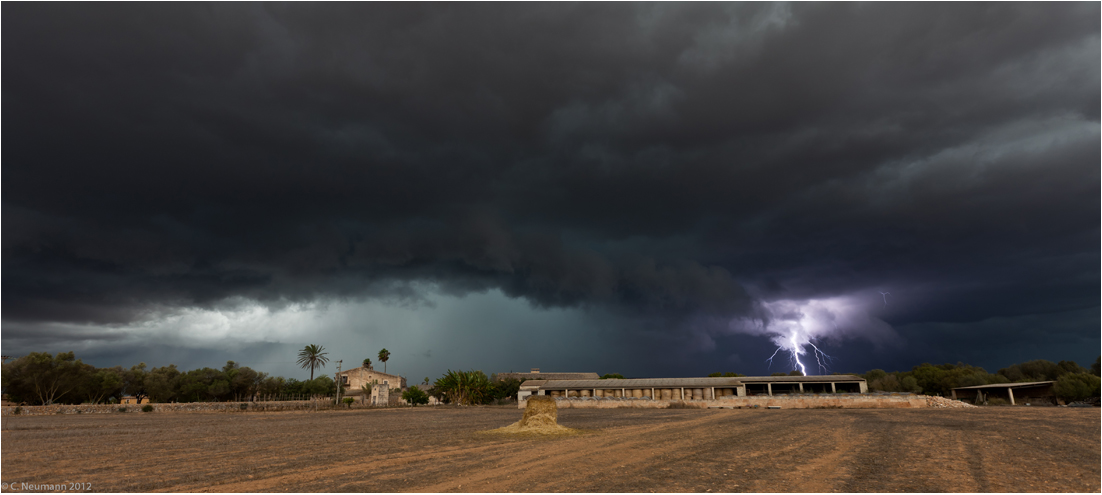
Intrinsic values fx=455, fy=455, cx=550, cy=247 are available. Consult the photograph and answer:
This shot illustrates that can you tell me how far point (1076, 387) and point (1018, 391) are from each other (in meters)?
9.30

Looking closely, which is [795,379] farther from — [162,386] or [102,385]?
[102,385]

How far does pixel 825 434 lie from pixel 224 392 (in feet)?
356

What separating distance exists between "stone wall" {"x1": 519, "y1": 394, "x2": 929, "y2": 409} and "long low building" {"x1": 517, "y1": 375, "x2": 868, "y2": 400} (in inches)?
254

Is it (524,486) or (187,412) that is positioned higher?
(524,486)

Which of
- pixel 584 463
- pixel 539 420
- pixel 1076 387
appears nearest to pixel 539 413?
pixel 539 420

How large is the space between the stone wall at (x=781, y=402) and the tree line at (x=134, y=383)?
206 ft

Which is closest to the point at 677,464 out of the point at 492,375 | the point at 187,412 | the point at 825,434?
the point at 825,434

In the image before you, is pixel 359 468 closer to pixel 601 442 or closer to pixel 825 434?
pixel 601 442

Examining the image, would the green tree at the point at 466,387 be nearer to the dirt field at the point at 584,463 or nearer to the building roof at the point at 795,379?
the building roof at the point at 795,379

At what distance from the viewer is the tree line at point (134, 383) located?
72.6 m

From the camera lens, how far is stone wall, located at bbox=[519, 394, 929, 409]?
58.5 meters

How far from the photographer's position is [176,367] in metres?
96.0

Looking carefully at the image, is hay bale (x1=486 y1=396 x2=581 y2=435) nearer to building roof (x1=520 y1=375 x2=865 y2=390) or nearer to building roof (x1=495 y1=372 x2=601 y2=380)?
building roof (x1=520 y1=375 x2=865 y2=390)

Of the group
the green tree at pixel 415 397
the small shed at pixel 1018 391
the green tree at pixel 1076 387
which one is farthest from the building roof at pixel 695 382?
the green tree at pixel 1076 387
